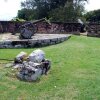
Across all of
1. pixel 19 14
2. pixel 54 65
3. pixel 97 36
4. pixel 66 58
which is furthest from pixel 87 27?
pixel 19 14

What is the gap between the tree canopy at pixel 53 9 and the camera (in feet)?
93.1

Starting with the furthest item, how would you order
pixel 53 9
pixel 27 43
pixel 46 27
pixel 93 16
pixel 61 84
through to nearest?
1. pixel 93 16
2. pixel 53 9
3. pixel 46 27
4. pixel 27 43
5. pixel 61 84

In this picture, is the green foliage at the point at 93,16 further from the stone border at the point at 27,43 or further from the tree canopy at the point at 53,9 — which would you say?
the stone border at the point at 27,43

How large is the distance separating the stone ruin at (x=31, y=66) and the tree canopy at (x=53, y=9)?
1995 cm

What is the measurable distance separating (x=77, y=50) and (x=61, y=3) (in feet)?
81.2

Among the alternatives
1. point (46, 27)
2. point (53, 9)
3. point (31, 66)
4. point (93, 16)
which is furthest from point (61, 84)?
point (93, 16)

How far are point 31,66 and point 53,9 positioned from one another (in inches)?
1113

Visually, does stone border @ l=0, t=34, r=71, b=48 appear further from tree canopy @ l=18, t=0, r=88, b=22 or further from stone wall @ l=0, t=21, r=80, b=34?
tree canopy @ l=18, t=0, r=88, b=22

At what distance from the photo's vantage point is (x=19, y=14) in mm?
41719

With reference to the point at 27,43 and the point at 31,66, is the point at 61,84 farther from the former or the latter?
the point at 27,43

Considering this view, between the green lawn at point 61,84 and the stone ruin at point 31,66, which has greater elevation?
the stone ruin at point 31,66

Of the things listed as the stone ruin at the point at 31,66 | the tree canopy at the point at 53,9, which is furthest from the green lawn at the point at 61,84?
the tree canopy at the point at 53,9

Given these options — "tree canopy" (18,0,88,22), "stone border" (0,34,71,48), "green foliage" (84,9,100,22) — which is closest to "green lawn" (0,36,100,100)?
"stone border" (0,34,71,48)

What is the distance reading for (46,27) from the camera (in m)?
18.0
